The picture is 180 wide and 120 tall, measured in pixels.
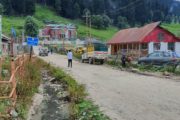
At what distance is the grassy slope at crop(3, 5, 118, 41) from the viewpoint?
399ft

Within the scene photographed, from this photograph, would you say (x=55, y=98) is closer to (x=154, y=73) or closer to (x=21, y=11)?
(x=154, y=73)

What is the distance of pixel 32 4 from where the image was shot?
142 meters

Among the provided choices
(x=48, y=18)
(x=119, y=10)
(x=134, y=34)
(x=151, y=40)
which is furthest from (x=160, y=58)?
(x=119, y=10)

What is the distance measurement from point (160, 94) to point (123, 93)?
5.34 ft

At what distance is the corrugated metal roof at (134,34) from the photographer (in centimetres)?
5641

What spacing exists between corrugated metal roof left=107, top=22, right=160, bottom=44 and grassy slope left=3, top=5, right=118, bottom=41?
1985 inches

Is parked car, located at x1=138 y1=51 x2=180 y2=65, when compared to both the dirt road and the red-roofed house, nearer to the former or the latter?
the dirt road

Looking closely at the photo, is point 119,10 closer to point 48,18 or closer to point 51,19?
point 51,19

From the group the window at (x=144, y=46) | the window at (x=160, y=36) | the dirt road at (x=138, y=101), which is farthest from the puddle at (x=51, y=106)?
the window at (x=160, y=36)

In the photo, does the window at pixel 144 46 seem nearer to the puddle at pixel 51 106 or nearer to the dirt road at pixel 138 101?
the dirt road at pixel 138 101

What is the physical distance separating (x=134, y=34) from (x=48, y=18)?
9249 centimetres

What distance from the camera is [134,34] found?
6009cm

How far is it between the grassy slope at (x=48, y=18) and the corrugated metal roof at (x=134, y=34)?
165 ft

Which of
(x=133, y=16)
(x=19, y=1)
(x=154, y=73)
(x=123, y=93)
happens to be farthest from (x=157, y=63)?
(x=133, y=16)
